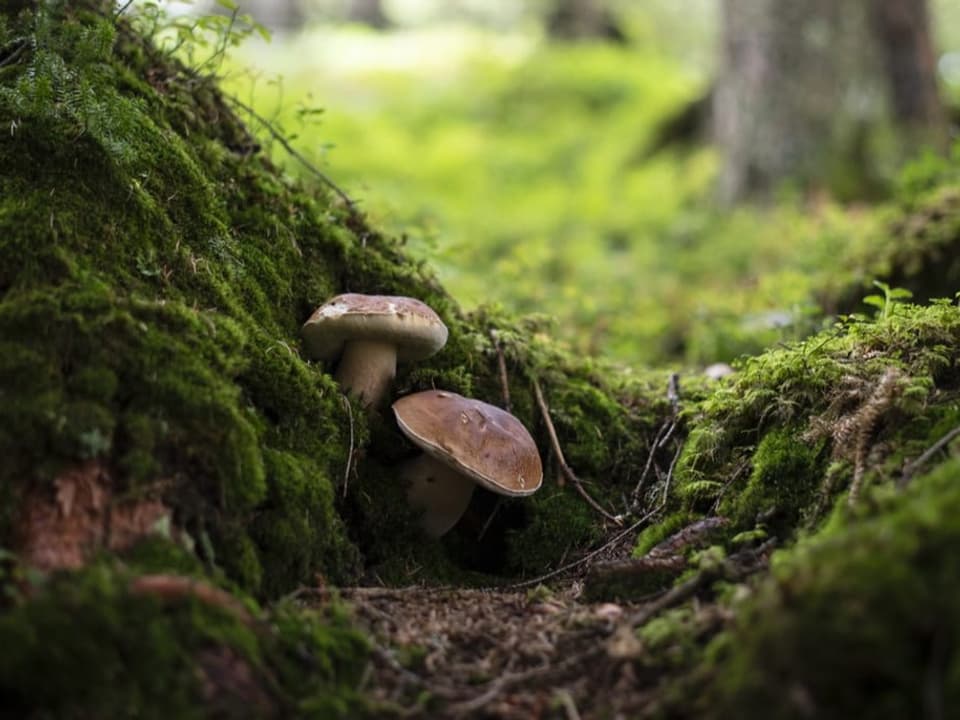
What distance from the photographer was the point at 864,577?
6.67 feet

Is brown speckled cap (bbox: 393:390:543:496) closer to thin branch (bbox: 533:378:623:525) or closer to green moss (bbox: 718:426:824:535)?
thin branch (bbox: 533:378:623:525)

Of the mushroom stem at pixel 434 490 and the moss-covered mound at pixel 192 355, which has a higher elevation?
the moss-covered mound at pixel 192 355

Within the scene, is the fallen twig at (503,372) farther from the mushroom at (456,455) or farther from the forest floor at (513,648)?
the forest floor at (513,648)

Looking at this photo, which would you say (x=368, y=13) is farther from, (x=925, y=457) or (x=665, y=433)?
(x=925, y=457)

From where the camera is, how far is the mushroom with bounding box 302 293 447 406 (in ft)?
11.8

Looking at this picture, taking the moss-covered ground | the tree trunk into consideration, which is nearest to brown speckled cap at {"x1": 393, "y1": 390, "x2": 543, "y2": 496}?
the moss-covered ground

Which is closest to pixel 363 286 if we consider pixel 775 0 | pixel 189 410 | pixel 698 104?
pixel 189 410

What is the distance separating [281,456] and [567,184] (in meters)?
12.5

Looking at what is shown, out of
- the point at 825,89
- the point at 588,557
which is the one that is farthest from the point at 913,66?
the point at 588,557

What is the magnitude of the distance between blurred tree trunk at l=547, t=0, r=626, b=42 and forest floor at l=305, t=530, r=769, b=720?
22.5m

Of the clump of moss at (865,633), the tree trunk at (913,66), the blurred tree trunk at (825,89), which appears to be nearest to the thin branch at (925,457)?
the clump of moss at (865,633)

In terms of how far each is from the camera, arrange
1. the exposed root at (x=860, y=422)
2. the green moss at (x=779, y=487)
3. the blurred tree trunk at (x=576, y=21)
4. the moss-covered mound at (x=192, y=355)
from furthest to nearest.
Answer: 1. the blurred tree trunk at (x=576, y=21)
2. the green moss at (x=779, y=487)
3. the exposed root at (x=860, y=422)
4. the moss-covered mound at (x=192, y=355)

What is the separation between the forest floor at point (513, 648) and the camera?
245 cm

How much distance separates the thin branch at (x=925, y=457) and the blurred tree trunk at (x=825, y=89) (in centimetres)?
931
